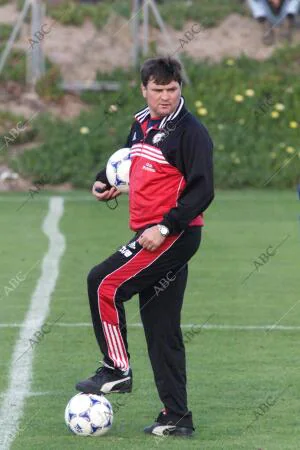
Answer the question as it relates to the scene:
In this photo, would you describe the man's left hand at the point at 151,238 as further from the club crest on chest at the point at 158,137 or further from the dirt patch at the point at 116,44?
the dirt patch at the point at 116,44

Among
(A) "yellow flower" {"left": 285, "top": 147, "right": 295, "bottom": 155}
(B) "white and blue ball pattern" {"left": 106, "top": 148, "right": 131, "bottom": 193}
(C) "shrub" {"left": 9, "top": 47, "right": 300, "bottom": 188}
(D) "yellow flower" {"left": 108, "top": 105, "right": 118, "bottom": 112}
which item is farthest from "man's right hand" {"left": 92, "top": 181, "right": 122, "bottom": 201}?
(D) "yellow flower" {"left": 108, "top": 105, "right": 118, "bottom": 112}

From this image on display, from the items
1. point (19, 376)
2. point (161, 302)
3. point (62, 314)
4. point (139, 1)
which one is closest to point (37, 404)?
point (19, 376)

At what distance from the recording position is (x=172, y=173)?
6.79 m

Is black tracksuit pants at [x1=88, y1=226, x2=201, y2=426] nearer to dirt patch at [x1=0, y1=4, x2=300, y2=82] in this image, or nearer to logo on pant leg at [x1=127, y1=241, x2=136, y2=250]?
logo on pant leg at [x1=127, y1=241, x2=136, y2=250]

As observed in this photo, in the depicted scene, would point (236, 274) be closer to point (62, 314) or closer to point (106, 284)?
point (62, 314)

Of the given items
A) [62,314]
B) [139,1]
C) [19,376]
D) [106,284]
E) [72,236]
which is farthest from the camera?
[139,1]

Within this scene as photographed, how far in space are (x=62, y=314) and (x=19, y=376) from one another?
2.32 metres

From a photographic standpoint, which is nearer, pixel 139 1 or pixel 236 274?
pixel 236 274

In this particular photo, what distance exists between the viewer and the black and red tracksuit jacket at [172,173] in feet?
21.9

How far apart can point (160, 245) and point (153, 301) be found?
360mm

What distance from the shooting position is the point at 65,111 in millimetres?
22891

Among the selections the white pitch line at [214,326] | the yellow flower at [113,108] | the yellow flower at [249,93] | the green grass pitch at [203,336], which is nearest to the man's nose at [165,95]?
the green grass pitch at [203,336]

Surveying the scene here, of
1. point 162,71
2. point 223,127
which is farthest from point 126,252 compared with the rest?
point 223,127

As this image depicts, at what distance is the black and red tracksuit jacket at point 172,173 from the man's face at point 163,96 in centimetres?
5
